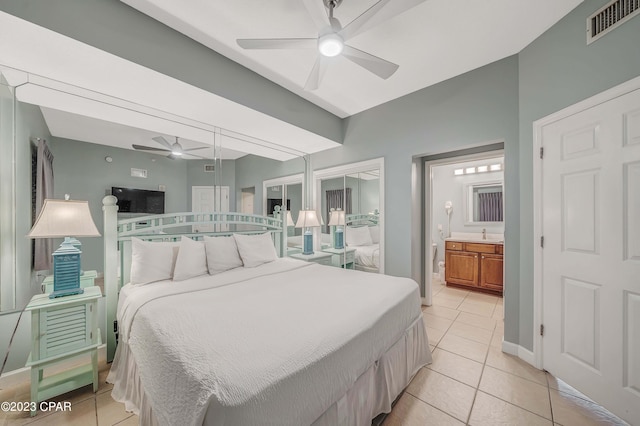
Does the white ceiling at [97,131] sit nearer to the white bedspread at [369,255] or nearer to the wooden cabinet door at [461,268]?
the white bedspread at [369,255]

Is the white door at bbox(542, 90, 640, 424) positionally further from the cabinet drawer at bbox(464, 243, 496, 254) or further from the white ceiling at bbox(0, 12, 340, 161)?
the white ceiling at bbox(0, 12, 340, 161)

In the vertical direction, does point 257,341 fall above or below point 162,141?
below

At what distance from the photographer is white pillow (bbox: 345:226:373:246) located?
394cm

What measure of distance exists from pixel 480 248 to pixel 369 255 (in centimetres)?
206

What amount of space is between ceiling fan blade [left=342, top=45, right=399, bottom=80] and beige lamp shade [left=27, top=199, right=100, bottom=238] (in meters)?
2.42

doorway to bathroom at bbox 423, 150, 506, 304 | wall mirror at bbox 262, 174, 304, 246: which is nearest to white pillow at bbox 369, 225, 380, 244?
doorway to bathroom at bbox 423, 150, 506, 304

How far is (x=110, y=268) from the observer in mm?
2146

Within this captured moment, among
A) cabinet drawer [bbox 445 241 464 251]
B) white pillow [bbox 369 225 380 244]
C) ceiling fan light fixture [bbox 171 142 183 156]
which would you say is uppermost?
ceiling fan light fixture [bbox 171 142 183 156]

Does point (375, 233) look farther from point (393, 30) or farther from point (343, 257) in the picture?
point (393, 30)

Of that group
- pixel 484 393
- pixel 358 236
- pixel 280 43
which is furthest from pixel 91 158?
pixel 484 393

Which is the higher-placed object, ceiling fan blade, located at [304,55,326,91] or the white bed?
ceiling fan blade, located at [304,55,326,91]

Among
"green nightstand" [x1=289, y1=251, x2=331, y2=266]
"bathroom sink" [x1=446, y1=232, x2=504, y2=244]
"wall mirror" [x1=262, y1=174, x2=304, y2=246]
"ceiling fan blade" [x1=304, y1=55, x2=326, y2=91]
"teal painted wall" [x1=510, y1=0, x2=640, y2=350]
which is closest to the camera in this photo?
"teal painted wall" [x1=510, y1=0, x2=640, y2=350]

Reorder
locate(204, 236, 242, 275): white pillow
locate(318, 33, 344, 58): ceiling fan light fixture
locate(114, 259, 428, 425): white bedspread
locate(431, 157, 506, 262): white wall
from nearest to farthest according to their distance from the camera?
locate(114, 259, 428, 425): white bedspread < locate(318, 33, 344, 58): ceiling fan light fixture < locate(204, 236, 242, 275): white pillow < locate(431, 157, 506, 262): white wall

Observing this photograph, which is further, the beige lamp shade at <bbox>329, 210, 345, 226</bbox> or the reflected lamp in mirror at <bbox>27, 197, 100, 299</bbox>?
the beige lamp shade at <bbox>329, 210, 345, 226</bbox>
